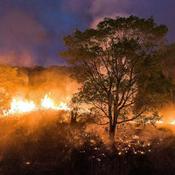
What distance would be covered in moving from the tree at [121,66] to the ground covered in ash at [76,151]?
1.68m

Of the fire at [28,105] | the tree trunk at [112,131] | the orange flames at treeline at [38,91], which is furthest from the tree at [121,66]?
the fire at [28,105]

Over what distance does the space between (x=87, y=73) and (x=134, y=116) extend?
4068 mm

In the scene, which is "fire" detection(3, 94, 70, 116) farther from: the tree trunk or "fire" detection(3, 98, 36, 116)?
the tree trunk

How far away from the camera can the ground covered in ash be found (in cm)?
2277

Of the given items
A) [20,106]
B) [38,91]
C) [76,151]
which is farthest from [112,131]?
[38,91]

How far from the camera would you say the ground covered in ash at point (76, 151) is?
896 inches

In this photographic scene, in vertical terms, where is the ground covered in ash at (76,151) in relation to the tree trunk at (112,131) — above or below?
below

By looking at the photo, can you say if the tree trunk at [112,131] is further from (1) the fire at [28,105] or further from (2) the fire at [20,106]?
(2) the fire at [20,106]

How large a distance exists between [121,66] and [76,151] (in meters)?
6.18

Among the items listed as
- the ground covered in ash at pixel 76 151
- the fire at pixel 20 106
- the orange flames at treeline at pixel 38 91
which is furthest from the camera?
the orange flames at treeline at pixel 38 91

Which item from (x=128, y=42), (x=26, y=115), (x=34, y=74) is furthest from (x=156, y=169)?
(x=34, y=74)

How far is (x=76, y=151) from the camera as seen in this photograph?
24.0m

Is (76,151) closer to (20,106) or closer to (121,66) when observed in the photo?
(121,66)

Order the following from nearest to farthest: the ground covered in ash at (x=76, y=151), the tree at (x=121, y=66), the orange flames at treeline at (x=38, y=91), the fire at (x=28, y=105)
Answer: the ground covered in ash at (x=76, y=151)
the tree at (x=121, y=66)
the fire at (x=28, y=105)
the orange flames at treeline at (x=38, y=91)
